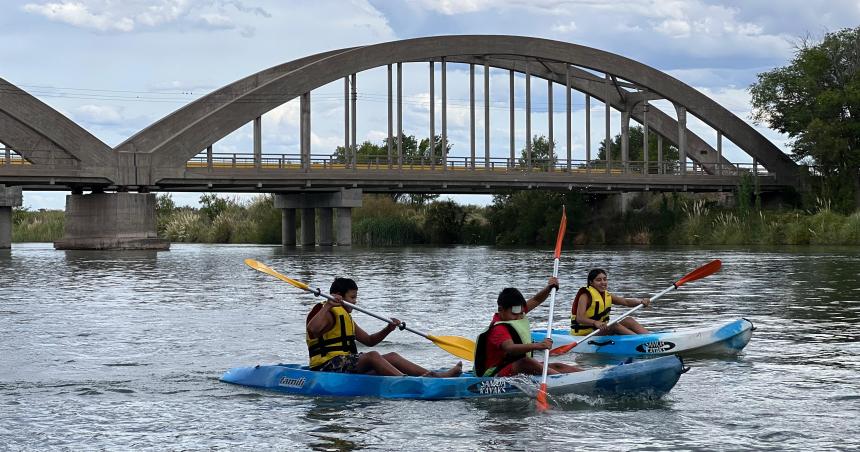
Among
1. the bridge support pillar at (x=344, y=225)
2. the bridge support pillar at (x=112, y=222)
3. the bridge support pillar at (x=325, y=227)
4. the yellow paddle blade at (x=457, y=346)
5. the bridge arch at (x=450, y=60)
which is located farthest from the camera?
the bridge support pillar at (x=325, y=227)

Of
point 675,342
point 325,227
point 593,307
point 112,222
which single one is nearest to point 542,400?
point 593,307

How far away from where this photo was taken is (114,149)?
196 ft

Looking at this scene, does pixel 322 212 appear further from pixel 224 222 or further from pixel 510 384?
pixel 510 384

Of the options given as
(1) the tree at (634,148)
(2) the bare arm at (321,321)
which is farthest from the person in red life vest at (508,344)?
(1) the tree at (634,148)

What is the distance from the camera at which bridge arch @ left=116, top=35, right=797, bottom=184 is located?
203 ft

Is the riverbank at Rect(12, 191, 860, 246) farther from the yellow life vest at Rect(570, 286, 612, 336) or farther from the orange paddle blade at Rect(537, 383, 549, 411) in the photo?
the orange paddle blade at Rect(537, 383, 549, 411)

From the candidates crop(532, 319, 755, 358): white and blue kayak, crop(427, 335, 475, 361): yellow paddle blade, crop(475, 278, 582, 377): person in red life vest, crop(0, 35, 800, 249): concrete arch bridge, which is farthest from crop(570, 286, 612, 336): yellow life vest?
crop(0, 35, 800, 249): concrete arch bridge

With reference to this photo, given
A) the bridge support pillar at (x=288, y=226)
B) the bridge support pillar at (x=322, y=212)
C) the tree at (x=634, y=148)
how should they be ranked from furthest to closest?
the tree at (x=634, y=148), the bridge support pillar at (x=288, y=226), the bridge support pillar at (x=322, y=212)

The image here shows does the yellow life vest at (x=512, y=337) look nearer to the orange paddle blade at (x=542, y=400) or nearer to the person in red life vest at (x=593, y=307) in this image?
the orange paddle blade at (x=542, y=400)

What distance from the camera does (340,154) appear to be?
71.5m

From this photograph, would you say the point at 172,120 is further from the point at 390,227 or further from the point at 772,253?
the point at 772,253

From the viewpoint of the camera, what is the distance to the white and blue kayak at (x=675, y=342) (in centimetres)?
1532

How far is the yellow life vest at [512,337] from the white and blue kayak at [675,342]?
3363 mm

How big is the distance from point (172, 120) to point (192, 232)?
26.2 m
